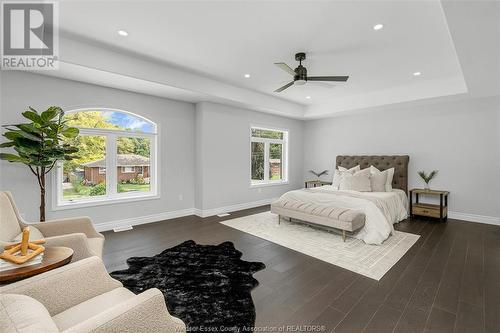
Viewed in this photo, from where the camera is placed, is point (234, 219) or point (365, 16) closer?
point (365, 16)

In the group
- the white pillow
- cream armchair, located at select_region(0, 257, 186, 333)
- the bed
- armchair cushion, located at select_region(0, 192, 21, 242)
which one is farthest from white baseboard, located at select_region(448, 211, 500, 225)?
armchair cushion, located at select_region(0, 192, 21, 242)

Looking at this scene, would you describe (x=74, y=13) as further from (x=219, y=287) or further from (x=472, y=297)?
(x=472, y=297)

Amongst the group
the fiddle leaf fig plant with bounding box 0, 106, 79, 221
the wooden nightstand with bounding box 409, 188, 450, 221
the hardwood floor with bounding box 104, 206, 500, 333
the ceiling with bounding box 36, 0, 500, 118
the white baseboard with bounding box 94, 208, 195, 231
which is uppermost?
the ceiling with bounding box 36, 0, 500, 118

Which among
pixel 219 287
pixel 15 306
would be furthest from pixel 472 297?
pixel 15 306

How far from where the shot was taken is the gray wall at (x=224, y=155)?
5.30 m

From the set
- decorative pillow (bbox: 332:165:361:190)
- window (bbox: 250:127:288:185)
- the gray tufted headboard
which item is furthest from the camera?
window (bbox: 250:127:288:185)

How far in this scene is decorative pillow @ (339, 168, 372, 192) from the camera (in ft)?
16.8

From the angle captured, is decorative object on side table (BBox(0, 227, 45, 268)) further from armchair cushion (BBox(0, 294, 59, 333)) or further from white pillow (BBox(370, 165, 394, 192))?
white pillow (BBox(370, 165, 394, 192))

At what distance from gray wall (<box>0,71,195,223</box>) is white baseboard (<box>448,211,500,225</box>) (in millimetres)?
5788

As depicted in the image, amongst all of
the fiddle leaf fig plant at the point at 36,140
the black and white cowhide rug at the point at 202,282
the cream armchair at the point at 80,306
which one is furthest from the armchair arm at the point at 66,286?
the fiddle leaf fig plant at the point at 36,140

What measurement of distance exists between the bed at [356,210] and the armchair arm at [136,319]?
306cm

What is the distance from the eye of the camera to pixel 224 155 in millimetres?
5648

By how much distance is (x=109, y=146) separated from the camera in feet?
14.6

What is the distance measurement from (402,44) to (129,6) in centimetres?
345
